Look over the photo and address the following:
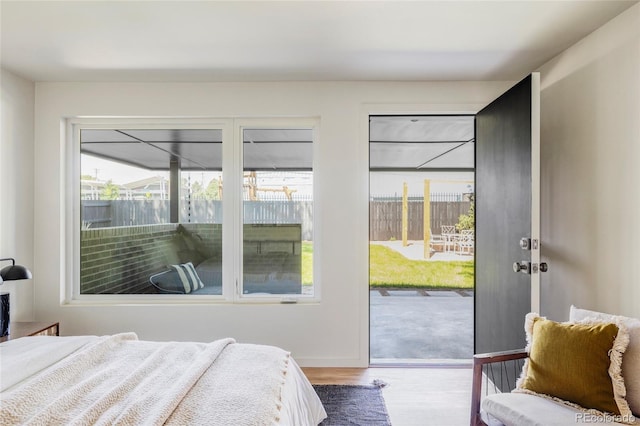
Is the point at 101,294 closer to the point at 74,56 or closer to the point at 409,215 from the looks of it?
the point at 74,56

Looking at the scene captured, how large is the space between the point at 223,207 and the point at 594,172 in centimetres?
270

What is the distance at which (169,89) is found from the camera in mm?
3076

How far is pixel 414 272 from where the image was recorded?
777 centimetres

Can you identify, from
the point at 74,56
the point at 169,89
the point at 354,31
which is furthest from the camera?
the point at 169,89

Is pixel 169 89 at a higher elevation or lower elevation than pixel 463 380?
higher

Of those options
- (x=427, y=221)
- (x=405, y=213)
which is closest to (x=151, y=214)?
(x=405, y=213)

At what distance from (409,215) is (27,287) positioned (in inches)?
272

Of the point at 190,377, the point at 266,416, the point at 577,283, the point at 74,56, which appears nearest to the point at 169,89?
the point at 74,56

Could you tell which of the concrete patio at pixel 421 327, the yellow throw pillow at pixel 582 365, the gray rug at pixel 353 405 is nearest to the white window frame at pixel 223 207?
the gray rug at pixel 353 405

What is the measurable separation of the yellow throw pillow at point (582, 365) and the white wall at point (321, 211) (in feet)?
4.86

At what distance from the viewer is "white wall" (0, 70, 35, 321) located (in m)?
2.77

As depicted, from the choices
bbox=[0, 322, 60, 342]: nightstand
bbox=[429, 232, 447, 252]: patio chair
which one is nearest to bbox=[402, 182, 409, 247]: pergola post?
bbox=[429, 232, 447, 252]: patio chair

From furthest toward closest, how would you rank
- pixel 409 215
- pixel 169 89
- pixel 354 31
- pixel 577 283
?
pixel 409 215 < pixel 169 89 < pixel 577 283 < pixel 354 31

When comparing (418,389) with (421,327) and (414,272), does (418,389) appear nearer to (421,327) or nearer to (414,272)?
(421,327)
